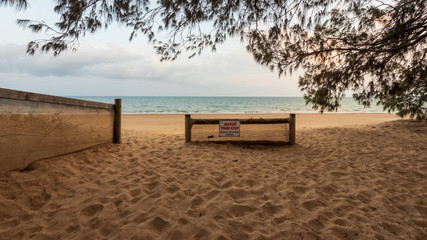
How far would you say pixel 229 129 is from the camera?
5191 mm

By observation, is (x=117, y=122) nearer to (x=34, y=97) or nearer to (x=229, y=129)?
(x=34, y=97)

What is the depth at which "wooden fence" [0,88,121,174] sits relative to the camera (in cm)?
263

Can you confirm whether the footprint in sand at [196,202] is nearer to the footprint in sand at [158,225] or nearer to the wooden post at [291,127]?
the footprint in sand at [158,225]

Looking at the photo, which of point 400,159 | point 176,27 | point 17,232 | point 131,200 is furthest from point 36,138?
point 400,159

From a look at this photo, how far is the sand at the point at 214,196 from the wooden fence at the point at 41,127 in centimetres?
18

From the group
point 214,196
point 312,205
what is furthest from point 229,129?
point 312,205

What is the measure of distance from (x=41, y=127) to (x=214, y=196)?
2.74 metres

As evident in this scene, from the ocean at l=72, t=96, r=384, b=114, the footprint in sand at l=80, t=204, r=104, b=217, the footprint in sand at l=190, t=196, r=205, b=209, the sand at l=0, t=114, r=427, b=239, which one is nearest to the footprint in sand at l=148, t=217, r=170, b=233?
the sand at l=0, t=114, r=427, b=239

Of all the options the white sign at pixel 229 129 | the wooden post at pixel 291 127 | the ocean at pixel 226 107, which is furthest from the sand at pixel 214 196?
the ocean at pixel 226 107

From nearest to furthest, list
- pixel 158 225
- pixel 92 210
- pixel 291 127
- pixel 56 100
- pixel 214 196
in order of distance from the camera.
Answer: pixel 158 225
pixel 92 210
pixel 214 196
pixel 56 100
pixel 291 127

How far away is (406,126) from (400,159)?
4.56 metres

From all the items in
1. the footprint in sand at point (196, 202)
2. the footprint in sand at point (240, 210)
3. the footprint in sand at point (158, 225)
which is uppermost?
the footprint in sand at point (196, 202)

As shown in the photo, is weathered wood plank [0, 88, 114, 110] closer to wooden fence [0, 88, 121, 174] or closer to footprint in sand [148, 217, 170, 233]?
wooden fence [0, 88, 121, 174]

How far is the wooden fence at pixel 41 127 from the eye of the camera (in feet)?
8.63
